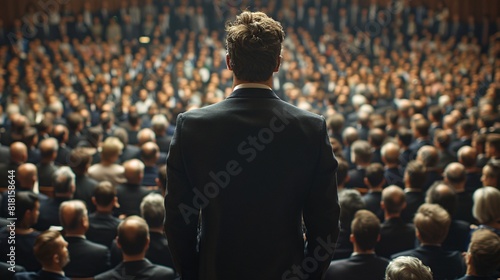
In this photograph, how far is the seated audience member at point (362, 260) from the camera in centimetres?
327

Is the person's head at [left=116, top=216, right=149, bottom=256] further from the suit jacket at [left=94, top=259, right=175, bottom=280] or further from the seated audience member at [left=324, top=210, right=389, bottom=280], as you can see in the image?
the seated audience member at [left=324, top=210, right=389, bottom=280]

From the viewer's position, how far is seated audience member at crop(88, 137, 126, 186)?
5.35m

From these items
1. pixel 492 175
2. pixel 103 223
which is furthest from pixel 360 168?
pixel 103 223

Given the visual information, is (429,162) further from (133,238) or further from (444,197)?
(133,238)

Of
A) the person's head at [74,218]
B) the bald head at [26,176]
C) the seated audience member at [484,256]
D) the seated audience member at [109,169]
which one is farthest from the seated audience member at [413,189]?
the bald head at [26,176]

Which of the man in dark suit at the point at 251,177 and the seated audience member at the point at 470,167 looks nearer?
the man in dark suit at the point at 251,177

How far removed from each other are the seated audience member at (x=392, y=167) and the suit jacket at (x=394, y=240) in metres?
1.40

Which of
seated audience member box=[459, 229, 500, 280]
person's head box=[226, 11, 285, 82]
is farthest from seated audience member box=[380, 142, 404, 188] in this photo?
person's head box=[226, 11, 285, 82]

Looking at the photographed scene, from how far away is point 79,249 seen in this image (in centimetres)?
365

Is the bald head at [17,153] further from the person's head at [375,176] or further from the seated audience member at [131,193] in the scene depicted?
the person's head at [375,176]

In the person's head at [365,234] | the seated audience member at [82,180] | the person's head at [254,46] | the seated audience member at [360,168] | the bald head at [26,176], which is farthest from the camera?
the seated audience member at [360,168]

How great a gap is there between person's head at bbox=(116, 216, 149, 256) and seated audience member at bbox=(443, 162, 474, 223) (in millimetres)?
2888

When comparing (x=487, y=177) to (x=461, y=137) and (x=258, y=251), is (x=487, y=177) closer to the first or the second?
(x=461, y=137)

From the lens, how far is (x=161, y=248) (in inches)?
150
